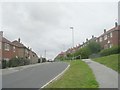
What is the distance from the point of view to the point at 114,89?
14.4 metres

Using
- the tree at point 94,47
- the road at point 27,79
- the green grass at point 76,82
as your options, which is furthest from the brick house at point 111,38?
the green grass at point 76,82

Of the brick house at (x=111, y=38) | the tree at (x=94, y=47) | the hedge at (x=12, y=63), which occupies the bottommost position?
the hedge at (x=12, y=63)

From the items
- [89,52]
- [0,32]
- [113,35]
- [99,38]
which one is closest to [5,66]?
[0,32]

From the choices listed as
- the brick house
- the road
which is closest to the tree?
the brick house

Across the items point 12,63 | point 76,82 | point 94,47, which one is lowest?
point 12,63

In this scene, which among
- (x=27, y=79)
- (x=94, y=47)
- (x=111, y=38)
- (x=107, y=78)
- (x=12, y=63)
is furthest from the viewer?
(x=94, y=47)

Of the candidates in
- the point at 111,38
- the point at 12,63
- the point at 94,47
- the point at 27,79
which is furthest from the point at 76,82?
the point at 111,38

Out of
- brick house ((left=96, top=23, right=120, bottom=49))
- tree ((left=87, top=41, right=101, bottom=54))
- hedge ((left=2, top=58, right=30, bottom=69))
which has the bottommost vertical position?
hedge ((left=2, top=58, right=30, bottom=69))

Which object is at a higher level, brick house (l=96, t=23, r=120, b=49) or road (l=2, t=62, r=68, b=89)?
brick house (l=96, t=23, r=120, b=49)

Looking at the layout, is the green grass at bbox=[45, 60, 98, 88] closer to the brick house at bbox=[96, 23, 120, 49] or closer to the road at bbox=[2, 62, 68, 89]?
the road at bbox=[2, 62, 68, 89]

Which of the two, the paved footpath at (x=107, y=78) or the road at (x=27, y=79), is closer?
the paved footpath at (x=107, y=78)

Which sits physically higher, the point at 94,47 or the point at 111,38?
the point at 111,38

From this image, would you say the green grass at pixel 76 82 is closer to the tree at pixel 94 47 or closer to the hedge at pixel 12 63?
the hedge at pixel 12 63

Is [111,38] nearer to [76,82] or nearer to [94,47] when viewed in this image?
[94,47]
